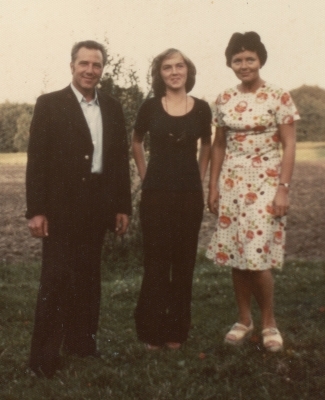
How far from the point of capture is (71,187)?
4926 millimetres

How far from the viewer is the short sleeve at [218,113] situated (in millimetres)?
5191

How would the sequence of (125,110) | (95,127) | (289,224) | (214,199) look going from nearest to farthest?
(95,127), (214,199), (125,110), (289,224)

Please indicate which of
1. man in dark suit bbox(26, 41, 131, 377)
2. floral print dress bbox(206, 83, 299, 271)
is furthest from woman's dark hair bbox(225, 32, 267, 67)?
man in dark suit bbox(26, 41, 131, 377)

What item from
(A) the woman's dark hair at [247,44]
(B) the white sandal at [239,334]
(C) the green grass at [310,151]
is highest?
(A) the woman's dark hair at [247,44]

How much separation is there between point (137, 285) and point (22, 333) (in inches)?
104

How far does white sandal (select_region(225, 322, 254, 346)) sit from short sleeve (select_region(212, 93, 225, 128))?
1.70 meters

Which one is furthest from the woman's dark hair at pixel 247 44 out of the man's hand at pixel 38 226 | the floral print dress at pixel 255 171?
the man's hand at pixel 38 226

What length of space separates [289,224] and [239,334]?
1069 centimetres

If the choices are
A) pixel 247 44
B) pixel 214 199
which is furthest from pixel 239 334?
pixel 247 44

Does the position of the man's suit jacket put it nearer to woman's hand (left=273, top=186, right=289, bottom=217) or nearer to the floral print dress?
the floral print dress

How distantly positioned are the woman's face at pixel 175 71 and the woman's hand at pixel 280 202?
1.12 metres

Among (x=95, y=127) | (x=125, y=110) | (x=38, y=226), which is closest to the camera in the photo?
(x=38, y=226)

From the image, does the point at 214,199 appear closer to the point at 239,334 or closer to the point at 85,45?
the point at 239,334

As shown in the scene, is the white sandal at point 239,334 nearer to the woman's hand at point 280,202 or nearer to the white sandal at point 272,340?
the white sandal at point 272,340
